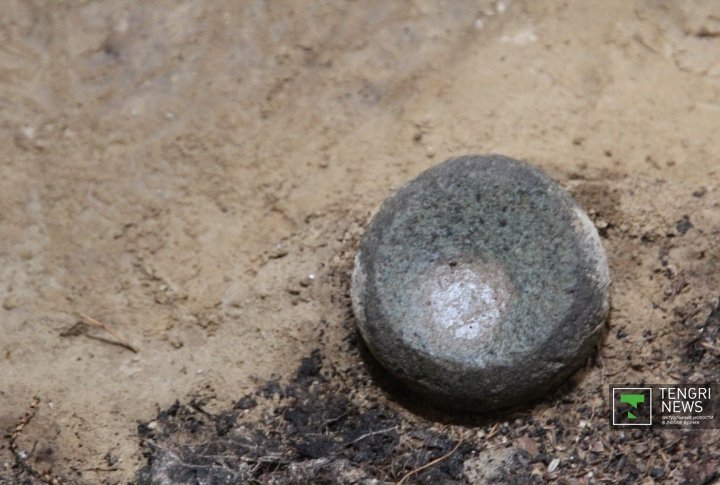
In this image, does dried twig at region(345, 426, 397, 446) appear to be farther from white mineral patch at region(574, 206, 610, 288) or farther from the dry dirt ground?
white mineral patch at region(574, 206, 610, 288)

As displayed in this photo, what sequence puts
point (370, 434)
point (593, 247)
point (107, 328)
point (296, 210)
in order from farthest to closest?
point (296, 210) < point (107, 328) < point (370, 434) < point (593, 247)

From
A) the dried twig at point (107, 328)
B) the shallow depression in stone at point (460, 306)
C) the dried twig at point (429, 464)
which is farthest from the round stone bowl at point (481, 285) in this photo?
the dried twig at point (107, 328)

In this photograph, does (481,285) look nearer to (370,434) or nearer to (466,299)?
(466,299)

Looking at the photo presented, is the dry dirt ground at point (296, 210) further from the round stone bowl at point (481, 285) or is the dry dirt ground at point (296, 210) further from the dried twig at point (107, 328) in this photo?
the round stone bowl at point (481, 285)

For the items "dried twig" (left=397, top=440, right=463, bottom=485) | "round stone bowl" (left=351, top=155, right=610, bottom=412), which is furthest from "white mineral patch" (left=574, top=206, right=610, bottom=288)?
"dried twig" (left=397, top=440, right=463, bottom=485)

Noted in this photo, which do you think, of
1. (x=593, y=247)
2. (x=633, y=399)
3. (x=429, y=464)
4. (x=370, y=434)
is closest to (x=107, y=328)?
(x=370, y=434)

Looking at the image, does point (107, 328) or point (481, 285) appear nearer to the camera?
point (481, 285)

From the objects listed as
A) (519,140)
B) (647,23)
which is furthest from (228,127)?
(647,23)
